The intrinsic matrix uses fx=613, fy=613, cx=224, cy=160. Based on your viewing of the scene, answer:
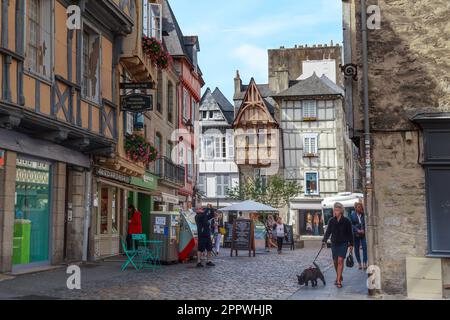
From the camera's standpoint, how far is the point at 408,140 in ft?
33.6

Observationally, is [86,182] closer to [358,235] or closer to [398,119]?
[358,235]

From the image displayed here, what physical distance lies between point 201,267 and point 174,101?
14.9 m

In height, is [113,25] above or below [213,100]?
below

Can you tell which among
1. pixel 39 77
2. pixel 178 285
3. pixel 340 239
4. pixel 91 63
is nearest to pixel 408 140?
pixel 340 239

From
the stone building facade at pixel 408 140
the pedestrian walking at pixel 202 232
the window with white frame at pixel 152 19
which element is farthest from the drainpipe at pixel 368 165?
the window with white frame at pixel 152 19

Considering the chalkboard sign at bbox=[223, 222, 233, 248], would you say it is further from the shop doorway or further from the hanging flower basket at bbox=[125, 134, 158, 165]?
the shop doorway

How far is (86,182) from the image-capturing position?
15906 millimetres

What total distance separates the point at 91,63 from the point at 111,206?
4.97 meters

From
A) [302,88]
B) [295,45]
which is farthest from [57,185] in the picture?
[295,45]

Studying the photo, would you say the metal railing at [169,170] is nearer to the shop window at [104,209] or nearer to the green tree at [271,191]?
the shop window at [104,209]

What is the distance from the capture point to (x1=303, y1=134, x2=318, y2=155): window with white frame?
45.2m

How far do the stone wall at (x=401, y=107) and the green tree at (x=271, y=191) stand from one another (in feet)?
104

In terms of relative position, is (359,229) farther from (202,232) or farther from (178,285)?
(178,285)
